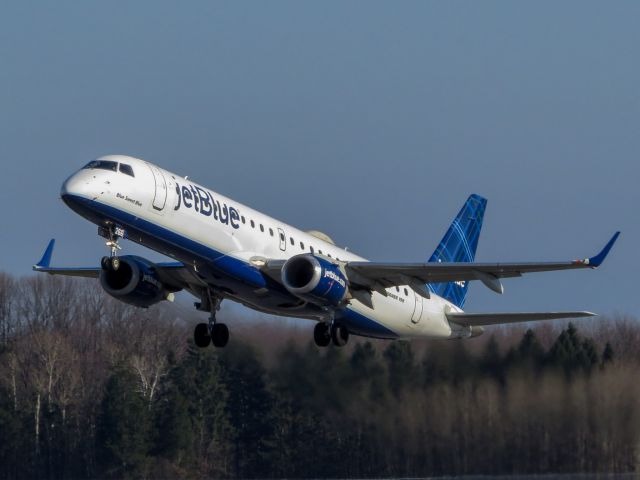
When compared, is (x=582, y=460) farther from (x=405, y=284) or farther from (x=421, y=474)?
(x=405, y=284)

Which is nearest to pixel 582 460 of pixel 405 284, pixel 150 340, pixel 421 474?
pixel 421 474

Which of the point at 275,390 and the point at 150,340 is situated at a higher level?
the point at 150,340

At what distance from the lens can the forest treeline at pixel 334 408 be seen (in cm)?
5078

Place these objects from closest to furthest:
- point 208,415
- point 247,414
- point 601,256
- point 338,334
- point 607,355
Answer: point 601,256 → point 338,334 → point 607,355 → point 247,414 → point 208,415

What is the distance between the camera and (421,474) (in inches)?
2063

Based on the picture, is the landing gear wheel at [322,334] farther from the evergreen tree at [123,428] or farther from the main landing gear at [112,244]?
the evergreen tree at [123,428]

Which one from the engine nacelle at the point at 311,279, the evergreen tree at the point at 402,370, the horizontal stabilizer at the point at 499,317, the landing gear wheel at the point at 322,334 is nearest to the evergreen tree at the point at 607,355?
the horizontal stabilizer at the point at 499,317

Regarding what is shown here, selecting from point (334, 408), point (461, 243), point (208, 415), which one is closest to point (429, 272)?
point (334, 408)

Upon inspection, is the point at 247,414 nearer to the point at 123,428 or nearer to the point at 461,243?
the point at 123,428

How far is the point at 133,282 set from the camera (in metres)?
47.0

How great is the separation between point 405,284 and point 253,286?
5177 millimetres

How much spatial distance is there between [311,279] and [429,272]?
13.2 feet

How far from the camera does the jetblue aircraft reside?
42.0m

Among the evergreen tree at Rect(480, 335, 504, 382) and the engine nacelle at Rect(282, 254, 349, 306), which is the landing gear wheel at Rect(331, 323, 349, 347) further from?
the evergreen tree at Rect(480, 335, 504, 382)
